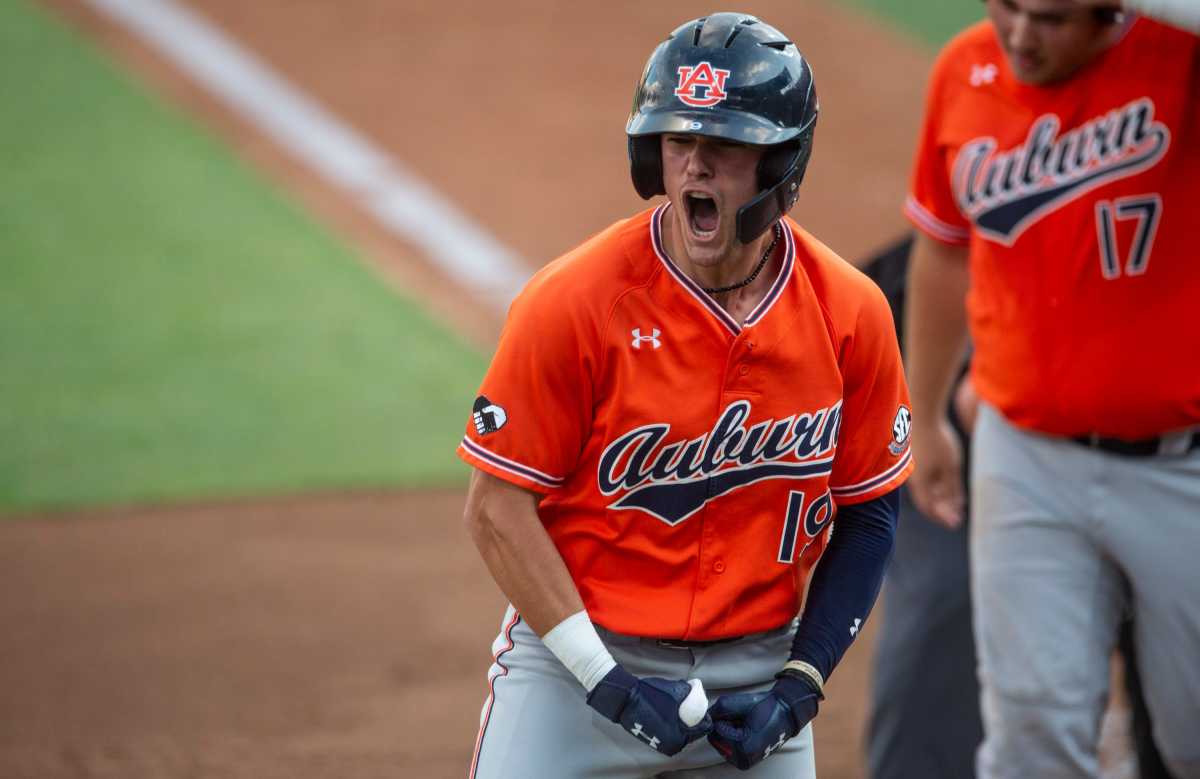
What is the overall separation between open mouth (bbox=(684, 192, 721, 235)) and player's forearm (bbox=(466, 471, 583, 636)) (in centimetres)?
53

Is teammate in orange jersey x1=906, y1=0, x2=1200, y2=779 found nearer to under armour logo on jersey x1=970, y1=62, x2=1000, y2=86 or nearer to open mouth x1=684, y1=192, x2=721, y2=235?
under armour logo on jersey x1=970, y1=62, x2=1000, y2=86

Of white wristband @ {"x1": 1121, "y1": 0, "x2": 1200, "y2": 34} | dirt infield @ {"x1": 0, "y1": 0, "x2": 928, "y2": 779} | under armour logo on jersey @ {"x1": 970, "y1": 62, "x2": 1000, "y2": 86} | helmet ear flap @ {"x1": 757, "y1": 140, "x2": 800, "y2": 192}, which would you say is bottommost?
dirt infield @ {"x1": 0, "y1": 0, "x2": 928, "y2": 779}

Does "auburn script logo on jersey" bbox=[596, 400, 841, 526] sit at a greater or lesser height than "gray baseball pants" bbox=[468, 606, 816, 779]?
greater

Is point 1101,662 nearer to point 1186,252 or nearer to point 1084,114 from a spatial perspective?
point 1186,252

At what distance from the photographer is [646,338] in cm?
272

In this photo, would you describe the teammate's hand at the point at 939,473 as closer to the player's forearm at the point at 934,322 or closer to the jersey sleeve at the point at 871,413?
the player's forearm at the point at 934,322

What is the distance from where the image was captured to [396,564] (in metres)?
6.69

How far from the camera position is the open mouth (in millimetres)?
2664

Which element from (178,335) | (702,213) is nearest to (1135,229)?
(702,213)

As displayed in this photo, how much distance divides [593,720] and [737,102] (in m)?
1.09

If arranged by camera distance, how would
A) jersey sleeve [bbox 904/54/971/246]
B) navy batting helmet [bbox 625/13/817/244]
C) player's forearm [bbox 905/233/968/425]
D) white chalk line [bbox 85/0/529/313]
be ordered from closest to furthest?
1. navy batting helmet [bbox 625/13/817/244]
2. jersey sleeve [bbox 904/54/971/246]
3. player's forearm [bbox 905/233/968/425]
4. white chalk line [bbox 85/0/529/313]

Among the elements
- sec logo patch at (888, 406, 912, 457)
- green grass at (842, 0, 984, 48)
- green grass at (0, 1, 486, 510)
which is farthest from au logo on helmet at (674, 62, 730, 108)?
green grass at (842, 0, 984, 48)

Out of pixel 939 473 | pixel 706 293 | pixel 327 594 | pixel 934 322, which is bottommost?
pixel 327 594

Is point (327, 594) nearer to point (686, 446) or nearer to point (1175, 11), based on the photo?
point (686, 446)
